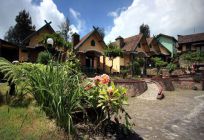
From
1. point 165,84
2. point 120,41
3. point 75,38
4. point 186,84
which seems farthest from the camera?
point 120,41

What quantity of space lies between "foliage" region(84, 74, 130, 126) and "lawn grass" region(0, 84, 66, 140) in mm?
950

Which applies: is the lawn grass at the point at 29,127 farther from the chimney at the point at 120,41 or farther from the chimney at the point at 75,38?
the chimney at the point at 120,41

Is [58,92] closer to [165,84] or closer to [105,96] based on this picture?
[105,96]

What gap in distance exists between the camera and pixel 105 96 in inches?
172

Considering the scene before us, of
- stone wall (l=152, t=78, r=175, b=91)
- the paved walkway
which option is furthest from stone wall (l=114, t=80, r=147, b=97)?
stone wall (l=152, t=78, r=175, b=91)

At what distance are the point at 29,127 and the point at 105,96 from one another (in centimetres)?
185

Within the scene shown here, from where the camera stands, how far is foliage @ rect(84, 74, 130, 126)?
14.3 feet

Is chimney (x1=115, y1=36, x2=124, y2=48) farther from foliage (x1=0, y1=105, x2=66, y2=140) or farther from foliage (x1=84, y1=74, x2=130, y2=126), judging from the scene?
foliage (x1=84, y1=74, x2=130, y2=126)

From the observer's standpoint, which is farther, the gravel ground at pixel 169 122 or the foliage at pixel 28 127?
the gravel ground at pixel 169 122

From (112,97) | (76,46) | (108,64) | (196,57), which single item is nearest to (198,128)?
(112,97)

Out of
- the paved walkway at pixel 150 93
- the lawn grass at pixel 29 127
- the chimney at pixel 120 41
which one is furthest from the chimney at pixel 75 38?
the lawn grass at pixel 29 127

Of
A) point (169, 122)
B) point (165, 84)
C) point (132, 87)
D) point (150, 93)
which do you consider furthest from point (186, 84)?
point (169, 122)

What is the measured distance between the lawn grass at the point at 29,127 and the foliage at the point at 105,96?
3.12ft

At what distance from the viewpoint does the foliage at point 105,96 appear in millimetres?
4367
